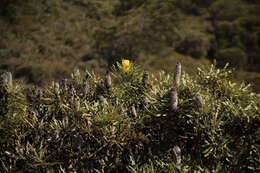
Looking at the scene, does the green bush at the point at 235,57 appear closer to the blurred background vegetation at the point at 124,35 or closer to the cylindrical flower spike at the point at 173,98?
the blurred background vegetation at the point at 124,35

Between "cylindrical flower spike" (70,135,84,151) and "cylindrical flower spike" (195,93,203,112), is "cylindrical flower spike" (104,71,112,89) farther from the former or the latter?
"cylindrical flower spike" (195,93,203,112)

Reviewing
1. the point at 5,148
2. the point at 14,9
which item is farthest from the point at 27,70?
the point at 5,148

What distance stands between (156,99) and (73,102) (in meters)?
0.31

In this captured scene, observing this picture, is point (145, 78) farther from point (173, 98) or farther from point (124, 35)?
point (124, 35)

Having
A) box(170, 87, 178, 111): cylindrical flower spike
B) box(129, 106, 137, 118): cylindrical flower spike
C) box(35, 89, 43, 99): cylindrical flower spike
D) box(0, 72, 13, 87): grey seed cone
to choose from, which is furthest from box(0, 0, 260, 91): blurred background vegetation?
box(170, 87, 178, 111): cylindrical flower spike

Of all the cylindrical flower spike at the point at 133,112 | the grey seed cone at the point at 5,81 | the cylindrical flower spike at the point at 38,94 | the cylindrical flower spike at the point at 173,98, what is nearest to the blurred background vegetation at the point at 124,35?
the cylindrical flower spike at the point at 38,94

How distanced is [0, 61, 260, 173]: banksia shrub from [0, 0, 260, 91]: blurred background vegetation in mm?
14599

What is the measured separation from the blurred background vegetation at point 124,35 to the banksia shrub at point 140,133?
14599 millimetres

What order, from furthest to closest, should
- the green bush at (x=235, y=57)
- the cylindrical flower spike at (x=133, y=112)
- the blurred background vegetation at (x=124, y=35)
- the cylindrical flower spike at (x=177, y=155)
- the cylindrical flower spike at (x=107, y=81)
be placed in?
the blurred background vegetation at (x=124, y=35) < the green bush at (x=235, y=57) < the cylindrical flower spike at (x=107, y=81) < the cylindrical flower spike at (x=133, y=112) < the cylindrical flower spike at (x=177, y=155)

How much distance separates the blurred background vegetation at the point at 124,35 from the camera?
17.2 meters

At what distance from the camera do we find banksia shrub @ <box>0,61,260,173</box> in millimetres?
1102

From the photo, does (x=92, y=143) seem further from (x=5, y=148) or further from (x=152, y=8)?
(x=152, y=8)

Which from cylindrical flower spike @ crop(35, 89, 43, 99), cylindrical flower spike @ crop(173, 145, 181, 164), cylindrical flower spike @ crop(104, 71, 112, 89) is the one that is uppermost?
cylindrical flower spike @ crop(104, 71, 112, 89)

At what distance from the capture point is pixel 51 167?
3.86 feet
